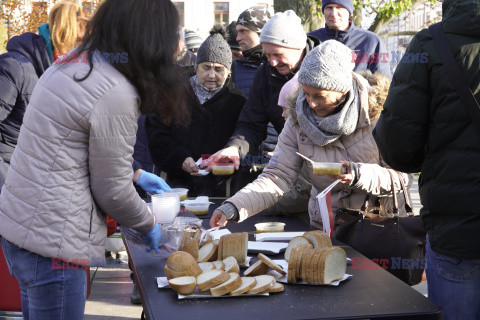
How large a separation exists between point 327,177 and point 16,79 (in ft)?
5.73

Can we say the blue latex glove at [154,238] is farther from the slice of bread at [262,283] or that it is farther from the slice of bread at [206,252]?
the slice of bread at [262,283]

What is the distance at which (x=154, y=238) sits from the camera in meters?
2.16

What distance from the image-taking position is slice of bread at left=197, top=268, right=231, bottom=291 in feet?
5.82

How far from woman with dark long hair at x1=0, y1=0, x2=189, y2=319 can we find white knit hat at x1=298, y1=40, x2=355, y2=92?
2.57 feet

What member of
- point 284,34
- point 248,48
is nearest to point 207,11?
point 248,48

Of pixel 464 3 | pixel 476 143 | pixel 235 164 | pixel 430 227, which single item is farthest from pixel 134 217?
pixel 235 164

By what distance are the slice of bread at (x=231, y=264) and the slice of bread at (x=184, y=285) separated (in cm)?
16

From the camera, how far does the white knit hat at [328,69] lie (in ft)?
8.09

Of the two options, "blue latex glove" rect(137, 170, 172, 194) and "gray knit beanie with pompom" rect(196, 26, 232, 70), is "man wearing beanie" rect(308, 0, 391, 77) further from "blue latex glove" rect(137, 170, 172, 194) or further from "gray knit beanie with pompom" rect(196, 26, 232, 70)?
"blue latex glove" rect(137, 170, 172, 194)

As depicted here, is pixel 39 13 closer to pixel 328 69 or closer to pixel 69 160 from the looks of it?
pixel 328 69

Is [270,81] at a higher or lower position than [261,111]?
higher

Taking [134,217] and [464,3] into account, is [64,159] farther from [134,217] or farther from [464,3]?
[464,3]

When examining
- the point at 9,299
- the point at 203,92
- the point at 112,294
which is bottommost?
the point at 112,294

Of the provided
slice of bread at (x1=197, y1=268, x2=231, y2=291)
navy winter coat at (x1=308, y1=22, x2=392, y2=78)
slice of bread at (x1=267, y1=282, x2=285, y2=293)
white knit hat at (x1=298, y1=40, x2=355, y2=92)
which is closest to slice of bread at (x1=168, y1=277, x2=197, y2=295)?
slice of bread at (x1=197, y1=268, x2=231, y2=291)
